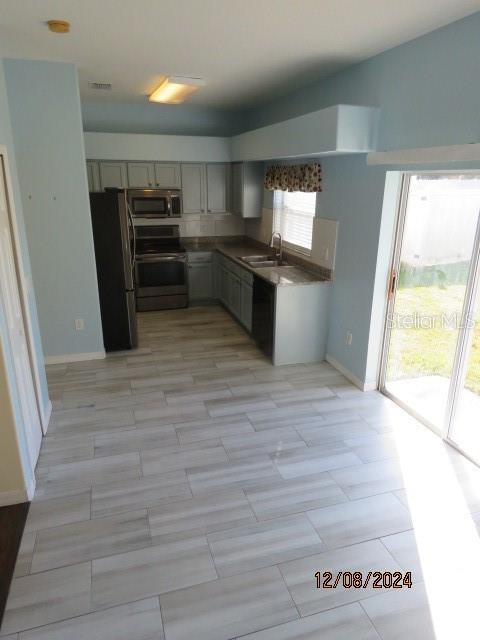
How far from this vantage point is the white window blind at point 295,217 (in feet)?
15.6

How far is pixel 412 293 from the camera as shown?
339 centimetres

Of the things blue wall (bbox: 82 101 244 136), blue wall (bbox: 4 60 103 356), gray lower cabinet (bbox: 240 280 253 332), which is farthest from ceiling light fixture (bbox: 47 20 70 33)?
blue wall (bbox: 82 101 244 136)

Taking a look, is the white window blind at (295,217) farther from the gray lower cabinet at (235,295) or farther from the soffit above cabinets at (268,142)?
the gray lower cabinet at (235,295)

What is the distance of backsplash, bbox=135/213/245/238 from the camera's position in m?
6.40

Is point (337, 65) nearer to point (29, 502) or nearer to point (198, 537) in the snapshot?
point (198, 537)

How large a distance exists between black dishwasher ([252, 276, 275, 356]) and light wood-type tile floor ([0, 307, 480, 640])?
2.33 ft

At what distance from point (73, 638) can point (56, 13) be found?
3281 mm

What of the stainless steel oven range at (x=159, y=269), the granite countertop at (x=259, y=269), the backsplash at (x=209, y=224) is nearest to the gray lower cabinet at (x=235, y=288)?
the granite countertop at (x=259, y=269)

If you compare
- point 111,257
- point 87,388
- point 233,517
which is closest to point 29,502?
point 233,517

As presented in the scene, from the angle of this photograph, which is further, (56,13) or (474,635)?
(56,13)

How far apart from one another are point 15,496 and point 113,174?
4370 mm

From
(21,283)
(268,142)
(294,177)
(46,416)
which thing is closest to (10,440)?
(46,416)

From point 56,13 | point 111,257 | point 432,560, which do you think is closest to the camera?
point 432,560

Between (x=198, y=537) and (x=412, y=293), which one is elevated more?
(x=412, y=293)
